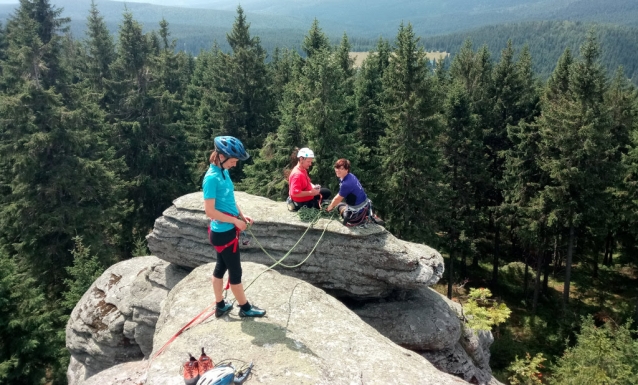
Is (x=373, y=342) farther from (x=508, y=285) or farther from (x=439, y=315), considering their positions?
(x=508, y=285)

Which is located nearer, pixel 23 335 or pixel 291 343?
pixel 291 343

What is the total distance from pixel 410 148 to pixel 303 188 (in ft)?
42.6

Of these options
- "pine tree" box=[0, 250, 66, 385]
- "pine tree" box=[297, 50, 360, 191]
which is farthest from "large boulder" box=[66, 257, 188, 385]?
"pine tree" box=[297, 50, 360, 191]

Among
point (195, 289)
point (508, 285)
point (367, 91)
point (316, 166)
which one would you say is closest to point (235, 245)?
point (195, 289)

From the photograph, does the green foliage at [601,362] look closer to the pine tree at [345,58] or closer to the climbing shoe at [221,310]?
the climbing shoe at [221,310]

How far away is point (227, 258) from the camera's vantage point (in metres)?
7.45

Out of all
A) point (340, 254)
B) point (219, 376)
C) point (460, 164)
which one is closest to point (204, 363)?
point (219, 376)

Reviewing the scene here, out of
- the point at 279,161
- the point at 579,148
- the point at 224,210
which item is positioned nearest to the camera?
the point at 224,210

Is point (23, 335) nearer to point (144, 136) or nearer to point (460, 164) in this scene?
point (144, 136)

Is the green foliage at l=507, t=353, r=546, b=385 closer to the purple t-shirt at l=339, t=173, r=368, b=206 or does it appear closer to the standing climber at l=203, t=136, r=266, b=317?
the purple t-shirt at l=339, t=173, r=368, b=206

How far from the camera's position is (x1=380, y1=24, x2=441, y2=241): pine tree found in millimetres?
22828

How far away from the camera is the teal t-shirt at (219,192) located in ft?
22.8

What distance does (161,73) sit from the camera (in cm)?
3319

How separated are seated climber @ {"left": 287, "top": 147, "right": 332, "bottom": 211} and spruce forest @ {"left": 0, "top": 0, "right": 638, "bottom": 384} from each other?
29.8 feet
